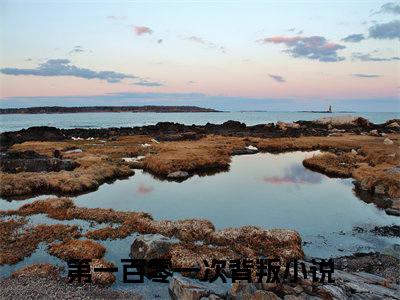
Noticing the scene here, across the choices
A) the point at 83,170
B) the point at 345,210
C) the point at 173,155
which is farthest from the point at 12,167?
the point at 345,210

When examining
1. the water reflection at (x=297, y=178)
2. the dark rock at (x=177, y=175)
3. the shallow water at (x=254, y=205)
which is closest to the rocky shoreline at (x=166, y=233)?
the dark rock at (x=177, y=175)

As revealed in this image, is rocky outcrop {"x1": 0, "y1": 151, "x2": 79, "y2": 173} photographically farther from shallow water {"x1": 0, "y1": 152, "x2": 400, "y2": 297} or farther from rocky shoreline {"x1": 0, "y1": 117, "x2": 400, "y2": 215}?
shallow water {"x1": 0, "y1": 152, "x2": 400, "y2": 297}

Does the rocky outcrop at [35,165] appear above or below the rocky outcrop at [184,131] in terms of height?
below

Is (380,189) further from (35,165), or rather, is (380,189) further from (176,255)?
(35,165)

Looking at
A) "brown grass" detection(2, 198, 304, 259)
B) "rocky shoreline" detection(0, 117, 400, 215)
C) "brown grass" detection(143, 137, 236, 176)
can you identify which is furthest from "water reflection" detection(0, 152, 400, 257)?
"brown grass" detection(143, 137, 236, 176)

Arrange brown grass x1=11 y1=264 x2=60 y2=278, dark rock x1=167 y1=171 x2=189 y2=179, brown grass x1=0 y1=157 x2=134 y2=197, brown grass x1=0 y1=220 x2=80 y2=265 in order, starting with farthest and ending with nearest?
dark rock x1=167 y1=171 x2=189 y2=179, brown grass x1=0 y1=157 x2=134 y2=197, brown grass x1=0 y1=220 x2=80 y2=265, brown grass x1=11 y1=264 x2=60 y2=278

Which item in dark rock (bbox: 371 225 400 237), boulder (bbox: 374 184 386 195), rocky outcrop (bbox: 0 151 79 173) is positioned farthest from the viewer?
rocky outcrop (bbox: 0 151 79 173)

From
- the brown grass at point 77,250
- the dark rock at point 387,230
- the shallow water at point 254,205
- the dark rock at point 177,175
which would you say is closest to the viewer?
the brown grass at point 77,250

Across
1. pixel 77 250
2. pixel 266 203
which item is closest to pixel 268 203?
pixel 266 203

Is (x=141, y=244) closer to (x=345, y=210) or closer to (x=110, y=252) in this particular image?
(x=110, y=252)

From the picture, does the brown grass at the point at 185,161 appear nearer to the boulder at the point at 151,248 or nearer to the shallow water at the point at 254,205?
the shallow water at the point at 254,205

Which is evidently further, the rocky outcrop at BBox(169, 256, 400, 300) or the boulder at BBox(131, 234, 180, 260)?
the boulder at BBox(131, 234, 180, 260)

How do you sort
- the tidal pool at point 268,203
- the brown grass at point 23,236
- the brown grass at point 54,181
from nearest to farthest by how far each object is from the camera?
the brown grass at point 23,236
the tidal pool at point 268,203
the brown grass at point 54,181

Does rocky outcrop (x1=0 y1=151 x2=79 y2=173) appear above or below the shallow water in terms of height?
above
